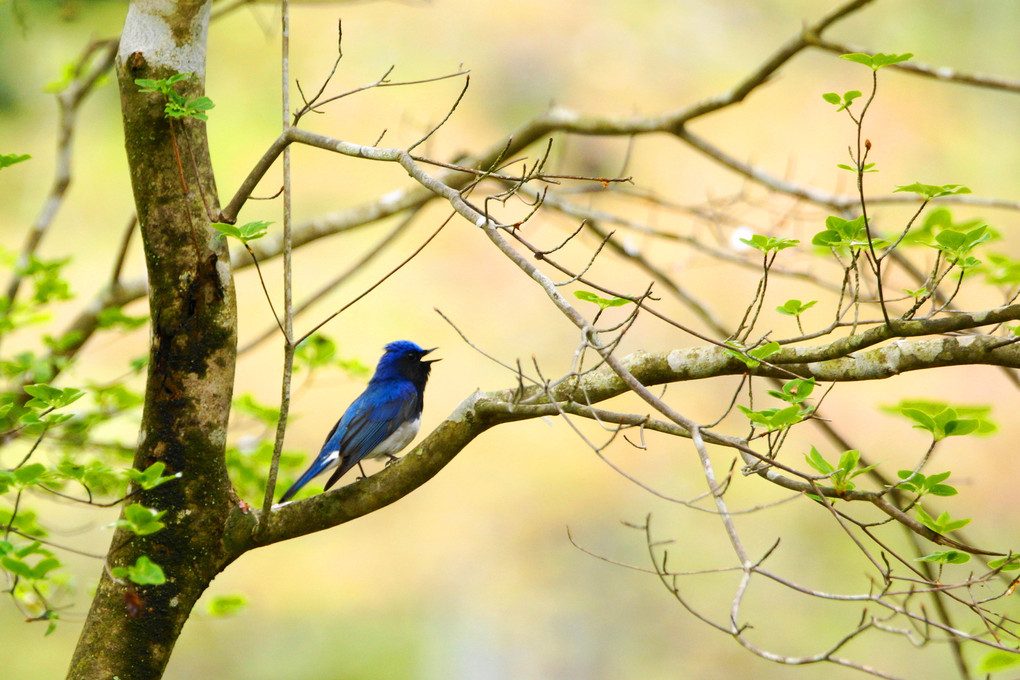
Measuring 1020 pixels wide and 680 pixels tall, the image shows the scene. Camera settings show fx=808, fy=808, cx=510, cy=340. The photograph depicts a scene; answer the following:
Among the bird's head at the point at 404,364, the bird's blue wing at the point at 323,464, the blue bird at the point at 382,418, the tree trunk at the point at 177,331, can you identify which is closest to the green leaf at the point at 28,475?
the tree trunk at the point at 177,331

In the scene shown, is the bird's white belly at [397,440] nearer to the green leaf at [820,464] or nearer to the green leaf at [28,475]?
the green leaf at [28,475]

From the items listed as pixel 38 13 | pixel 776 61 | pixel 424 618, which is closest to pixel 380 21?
pixel 38 13

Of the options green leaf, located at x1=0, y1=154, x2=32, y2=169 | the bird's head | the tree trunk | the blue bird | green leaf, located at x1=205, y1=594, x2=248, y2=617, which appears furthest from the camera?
the bird's head

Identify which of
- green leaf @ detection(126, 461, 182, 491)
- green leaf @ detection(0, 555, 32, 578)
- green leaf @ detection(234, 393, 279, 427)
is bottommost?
green leaf @ detection(0, 555, 32, 578)

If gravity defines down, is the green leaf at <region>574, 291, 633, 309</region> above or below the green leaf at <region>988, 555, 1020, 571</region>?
above

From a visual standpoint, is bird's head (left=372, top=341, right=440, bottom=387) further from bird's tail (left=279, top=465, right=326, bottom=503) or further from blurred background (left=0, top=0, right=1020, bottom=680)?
blurred background (left=0, top=0, right=1020, bottom=680)

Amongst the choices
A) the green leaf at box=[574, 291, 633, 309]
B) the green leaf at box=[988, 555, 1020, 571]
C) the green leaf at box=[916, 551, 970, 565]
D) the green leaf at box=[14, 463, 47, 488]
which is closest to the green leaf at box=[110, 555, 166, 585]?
the green leaf at box=[14, 463, 47, 488]

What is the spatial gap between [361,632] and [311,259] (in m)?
6.31

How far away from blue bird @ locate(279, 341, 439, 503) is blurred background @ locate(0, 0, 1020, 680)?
1270 millimetres

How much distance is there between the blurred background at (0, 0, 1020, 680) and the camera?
8719mm

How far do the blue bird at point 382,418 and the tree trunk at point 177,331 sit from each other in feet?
4.35

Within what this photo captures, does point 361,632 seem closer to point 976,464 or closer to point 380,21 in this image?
point 976,464

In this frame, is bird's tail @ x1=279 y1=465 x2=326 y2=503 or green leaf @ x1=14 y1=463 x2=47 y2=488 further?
bird's tail @ x1=279 y1=465 x2=326 y2=503

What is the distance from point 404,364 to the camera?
4855 mm
